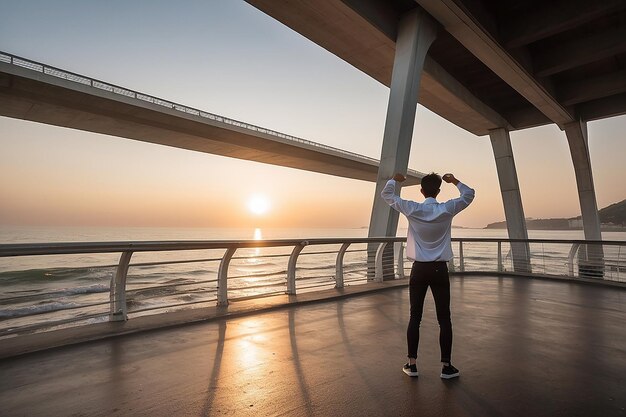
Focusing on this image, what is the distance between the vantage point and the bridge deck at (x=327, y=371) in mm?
2619

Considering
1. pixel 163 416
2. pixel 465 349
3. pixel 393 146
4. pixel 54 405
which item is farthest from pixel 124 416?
pixel 393 146

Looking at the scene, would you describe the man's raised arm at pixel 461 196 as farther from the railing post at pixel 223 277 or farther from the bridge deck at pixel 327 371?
the railing post at pixel 223 277

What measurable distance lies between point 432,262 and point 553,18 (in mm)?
10745

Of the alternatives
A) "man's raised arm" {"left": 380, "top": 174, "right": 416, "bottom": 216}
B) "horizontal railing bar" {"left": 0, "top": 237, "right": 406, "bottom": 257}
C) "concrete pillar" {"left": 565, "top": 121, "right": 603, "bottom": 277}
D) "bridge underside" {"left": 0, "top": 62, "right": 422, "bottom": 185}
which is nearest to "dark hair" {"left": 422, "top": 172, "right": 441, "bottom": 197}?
"man's raised arm" {"left": 380, "top": 174, "right": 416, "bottom": 216}

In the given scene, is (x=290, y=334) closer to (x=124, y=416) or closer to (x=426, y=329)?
(x=426, y=329)

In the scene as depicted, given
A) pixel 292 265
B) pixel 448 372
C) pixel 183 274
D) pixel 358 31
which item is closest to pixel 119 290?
pixel 292 265

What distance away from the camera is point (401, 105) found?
10.3 m

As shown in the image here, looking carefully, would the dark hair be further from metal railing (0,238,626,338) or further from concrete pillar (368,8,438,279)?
concrete pillar (368,8,438,279)

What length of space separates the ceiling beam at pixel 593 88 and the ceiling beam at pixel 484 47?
3.40 ft

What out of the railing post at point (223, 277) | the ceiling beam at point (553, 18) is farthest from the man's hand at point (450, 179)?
the ceiling beam at point (553, 18)

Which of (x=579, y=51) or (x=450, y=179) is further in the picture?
(x=579, y=51)

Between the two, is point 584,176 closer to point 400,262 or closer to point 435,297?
point 400,262

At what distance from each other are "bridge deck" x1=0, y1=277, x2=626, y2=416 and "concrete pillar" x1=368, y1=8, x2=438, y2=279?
16.0 feet

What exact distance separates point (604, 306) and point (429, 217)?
5.71 meters
